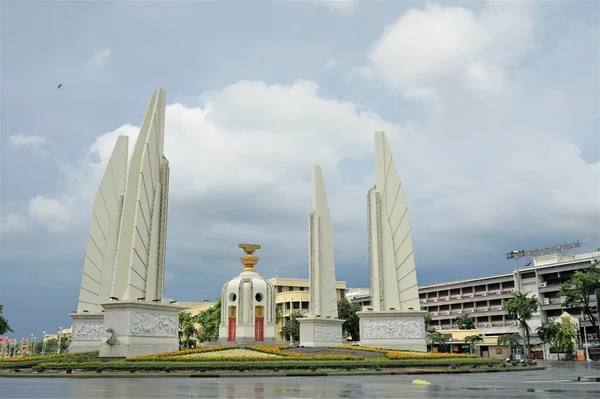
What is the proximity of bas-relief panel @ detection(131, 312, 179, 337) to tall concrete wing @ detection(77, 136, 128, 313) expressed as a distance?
8132mm

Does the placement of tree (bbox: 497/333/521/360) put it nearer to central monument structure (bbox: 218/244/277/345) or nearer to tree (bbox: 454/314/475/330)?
tree (bbox: 454/314/475/330)

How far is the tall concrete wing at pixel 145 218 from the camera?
26.7 meters

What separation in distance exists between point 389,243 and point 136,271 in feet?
51.1

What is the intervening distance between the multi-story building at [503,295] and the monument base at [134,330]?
46.7m

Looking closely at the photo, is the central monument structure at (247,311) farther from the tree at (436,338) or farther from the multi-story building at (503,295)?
the multi-story building at (503,295)

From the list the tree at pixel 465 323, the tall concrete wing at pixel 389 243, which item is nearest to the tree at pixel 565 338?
the tree at pixel 465 323

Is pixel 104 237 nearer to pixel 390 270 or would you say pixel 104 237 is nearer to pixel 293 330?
pixel 390 270

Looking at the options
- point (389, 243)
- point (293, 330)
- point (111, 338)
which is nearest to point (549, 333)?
point (293, 330)

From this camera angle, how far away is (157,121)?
31.1 meters

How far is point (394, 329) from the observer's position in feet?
109

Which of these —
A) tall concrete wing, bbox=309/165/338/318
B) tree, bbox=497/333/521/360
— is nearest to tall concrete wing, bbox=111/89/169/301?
tall concrete wing, bbox=309/165/338/318

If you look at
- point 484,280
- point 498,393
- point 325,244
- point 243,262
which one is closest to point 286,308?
point 484,280

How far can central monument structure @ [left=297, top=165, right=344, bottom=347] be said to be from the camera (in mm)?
37781

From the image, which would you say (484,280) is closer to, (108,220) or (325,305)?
(325,305)
